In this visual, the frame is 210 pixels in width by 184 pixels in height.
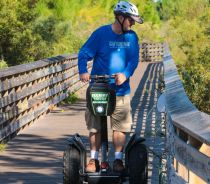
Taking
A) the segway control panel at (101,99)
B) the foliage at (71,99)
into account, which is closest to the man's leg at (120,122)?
the segway control panel at (101,99)

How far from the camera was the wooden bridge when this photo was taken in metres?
4.63

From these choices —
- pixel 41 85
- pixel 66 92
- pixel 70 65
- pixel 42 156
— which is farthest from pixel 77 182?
pixel 70 65

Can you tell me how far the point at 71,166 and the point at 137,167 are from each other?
575mm

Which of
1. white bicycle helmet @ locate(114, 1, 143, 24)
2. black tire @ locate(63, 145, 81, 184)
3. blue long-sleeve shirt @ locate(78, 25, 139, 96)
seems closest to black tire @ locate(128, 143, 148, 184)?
black tire @ locate(63, 145, 81, 184)

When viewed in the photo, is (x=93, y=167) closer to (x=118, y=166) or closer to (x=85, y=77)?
(x=118, y=166)

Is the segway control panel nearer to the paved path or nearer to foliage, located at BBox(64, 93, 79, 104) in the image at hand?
the paved path

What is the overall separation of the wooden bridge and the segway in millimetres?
182

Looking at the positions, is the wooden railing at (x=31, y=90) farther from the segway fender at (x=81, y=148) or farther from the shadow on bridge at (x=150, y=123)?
the segway fender at (x=81, y=148)

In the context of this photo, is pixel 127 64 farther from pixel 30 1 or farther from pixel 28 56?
pixel 30 1

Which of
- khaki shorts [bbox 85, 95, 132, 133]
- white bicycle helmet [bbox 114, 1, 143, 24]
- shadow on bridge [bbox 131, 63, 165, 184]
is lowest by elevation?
shadow on bridge [bbox 131, 63, 165, 184]

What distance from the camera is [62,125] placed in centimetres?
1441

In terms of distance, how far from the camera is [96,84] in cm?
661

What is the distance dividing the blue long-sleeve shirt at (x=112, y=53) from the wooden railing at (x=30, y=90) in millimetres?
4417

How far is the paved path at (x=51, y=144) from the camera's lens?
29.6 ft
